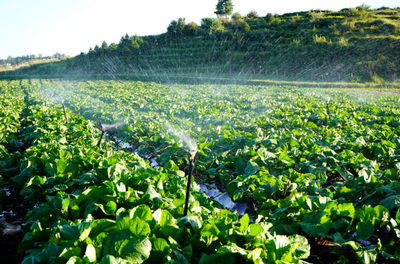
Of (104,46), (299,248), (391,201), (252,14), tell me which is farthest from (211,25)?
(299,248)

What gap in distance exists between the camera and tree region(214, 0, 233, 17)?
7206cm

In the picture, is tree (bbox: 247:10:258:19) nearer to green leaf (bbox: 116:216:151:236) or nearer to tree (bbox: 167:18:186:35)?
tree (bbox: 167:18:186:35)

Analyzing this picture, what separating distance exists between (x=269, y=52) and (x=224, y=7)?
3685 cm

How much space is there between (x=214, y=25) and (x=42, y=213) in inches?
2630

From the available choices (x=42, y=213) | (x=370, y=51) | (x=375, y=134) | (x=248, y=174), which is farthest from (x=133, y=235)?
(x=370, y=51)

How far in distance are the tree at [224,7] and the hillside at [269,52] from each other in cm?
216

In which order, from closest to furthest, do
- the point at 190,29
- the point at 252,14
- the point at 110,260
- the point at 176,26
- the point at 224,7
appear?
1. the point at 110,260
2. the point at 190,29
3. the point at 176,26
4. the point at 224,7
5. the point at 252,14

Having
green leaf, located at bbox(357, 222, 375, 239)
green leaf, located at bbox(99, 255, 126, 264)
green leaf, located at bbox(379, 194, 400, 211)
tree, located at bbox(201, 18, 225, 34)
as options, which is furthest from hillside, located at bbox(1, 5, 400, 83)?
green leaf, located at bbox(99, 255, 126, 264)

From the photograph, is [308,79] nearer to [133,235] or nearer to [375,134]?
[375,134]

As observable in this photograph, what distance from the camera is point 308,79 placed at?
3384cm

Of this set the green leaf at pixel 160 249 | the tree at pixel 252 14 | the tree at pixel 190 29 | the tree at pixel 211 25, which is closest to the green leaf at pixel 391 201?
the green leaf at pixel 160 249

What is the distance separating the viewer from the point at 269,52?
4303cm

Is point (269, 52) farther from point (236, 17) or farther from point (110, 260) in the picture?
point (110, 260)

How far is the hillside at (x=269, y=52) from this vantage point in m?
35.1
